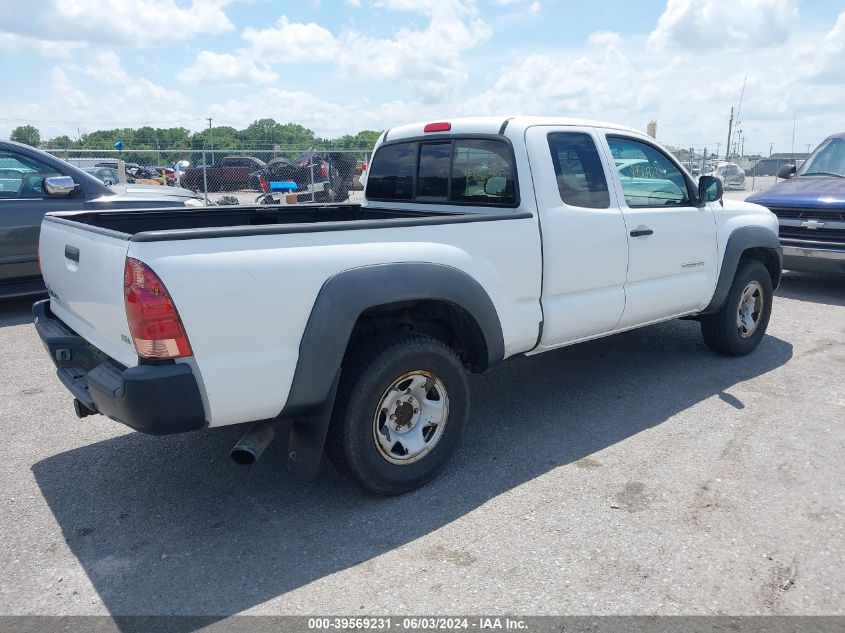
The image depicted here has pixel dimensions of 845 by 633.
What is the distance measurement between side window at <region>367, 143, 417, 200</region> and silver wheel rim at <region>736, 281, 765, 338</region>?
3.01m

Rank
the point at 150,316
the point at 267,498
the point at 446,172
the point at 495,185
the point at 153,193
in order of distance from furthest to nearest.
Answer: the point at 153,193, the point at 446,172, the point at 495,185, the point at 267,498, the point at 150,316

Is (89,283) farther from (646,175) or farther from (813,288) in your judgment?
(813,288)

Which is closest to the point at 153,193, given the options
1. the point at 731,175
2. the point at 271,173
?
the point at 271,173

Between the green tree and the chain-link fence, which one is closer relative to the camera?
the chain-link fence

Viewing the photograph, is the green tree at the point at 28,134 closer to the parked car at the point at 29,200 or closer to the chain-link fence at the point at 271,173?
the chain-link fence at the point at 271,173

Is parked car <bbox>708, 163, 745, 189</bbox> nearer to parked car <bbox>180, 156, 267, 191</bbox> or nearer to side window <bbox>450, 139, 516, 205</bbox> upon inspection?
parked car <bbox>180, 156, 267, 191</bbox>

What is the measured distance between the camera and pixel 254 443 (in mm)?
3148

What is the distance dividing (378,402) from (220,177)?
24540 millimetres

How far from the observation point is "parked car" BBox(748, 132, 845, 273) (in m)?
8.04

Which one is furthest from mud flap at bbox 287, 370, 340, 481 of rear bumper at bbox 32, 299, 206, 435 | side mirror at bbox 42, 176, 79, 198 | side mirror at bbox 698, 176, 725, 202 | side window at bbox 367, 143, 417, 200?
side mirror at bbox 42, 176, 79, 198

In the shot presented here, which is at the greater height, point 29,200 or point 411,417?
point 29,200

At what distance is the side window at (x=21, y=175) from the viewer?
7285 millimetres

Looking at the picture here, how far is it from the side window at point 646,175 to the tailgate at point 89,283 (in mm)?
3243

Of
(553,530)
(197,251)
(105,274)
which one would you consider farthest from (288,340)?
(553,530)
